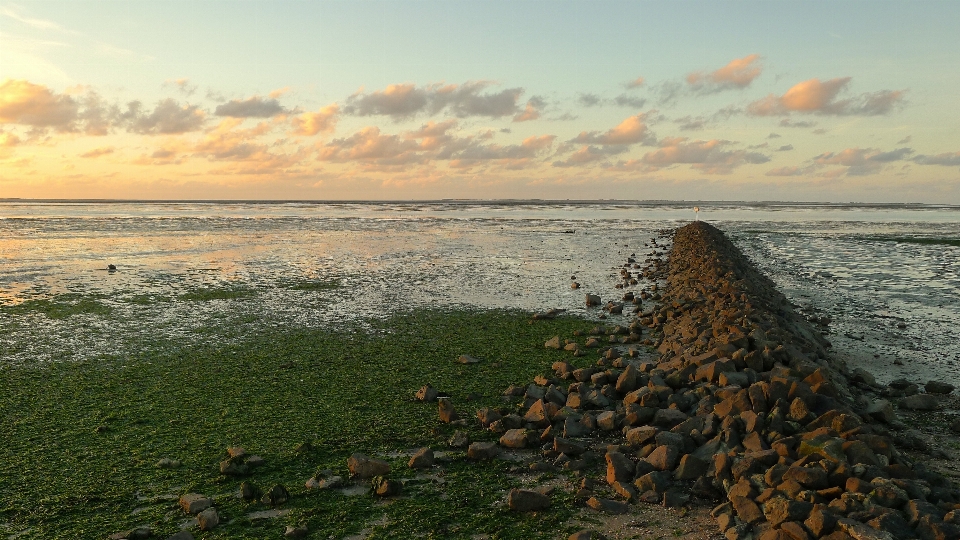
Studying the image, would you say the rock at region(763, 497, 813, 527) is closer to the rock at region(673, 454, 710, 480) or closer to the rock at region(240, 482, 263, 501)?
the rock at region(673, 454, 710, 480)

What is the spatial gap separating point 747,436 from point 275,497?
5573mm

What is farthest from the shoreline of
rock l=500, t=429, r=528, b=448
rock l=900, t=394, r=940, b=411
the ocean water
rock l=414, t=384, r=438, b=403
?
the ocean water

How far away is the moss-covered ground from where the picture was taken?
267 inches

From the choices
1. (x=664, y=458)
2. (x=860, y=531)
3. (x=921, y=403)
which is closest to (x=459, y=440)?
(x=664, y=458)

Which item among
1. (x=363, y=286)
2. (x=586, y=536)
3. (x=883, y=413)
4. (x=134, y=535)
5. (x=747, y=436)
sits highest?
(x=747, y=436)

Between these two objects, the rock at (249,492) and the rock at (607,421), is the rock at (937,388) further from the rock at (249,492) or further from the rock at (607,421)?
the rock at (249,492)

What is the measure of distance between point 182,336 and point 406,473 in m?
10.0

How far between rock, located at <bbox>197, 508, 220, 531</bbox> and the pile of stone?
316 cm

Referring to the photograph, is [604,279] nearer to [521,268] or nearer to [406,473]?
[521,268]

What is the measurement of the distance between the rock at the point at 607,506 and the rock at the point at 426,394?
4257mm

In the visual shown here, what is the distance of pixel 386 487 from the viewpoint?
23.8 ft

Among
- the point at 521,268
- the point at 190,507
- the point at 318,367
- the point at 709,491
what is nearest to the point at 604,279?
the point at 521,268

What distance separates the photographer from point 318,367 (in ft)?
42.3

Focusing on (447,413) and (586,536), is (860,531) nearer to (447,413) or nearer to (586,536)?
(586,536)
